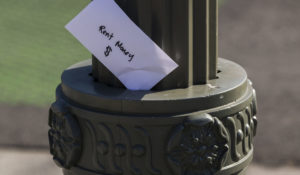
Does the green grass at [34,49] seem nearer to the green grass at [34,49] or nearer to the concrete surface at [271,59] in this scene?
the green grass at [34,49]

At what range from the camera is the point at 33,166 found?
177 inches

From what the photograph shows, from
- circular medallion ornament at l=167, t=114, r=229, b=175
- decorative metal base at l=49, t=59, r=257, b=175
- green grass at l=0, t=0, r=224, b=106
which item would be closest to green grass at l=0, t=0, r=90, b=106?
green grass at l=0, t=0, r=224, b=106

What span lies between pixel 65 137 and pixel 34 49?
183 inches

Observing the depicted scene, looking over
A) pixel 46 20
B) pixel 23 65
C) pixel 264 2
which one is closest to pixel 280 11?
pixel 264 2

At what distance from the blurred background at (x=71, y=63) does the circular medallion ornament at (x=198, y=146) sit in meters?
2.73

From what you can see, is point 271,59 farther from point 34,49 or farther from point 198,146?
point 198,146

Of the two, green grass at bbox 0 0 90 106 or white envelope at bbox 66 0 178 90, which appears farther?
green grass at bbox 0 0 90 106

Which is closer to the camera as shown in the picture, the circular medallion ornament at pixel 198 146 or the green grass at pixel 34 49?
the circular medallion ornament at pixel 198 146

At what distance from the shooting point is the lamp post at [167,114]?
64.8 inches

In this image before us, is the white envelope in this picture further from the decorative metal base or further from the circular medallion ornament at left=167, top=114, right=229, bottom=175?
the circular medallion ornament at left=167, top=114, right=229, bottom=175

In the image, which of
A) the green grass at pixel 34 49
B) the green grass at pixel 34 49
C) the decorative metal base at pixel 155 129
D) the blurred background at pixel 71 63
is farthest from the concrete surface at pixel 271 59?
the decorative metal base at pixel 155 129

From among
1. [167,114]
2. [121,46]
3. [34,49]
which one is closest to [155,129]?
[167,114]

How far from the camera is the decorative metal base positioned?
64.7 inches

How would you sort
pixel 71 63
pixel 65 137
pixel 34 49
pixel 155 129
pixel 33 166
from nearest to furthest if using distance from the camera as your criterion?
pixel 155 129, pixel 65 137, pixel 33 166, pixel 71 63, pixel 34 49
